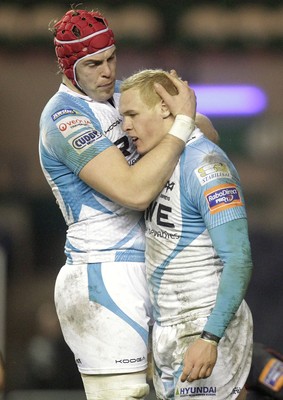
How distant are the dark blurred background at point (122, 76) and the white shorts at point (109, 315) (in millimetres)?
2729

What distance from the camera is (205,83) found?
23.6 feet

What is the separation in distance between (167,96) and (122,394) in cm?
111

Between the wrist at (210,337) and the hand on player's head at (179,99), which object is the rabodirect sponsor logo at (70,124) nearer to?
the hand on player's head at (179,99)

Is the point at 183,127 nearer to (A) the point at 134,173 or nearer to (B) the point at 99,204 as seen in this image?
(A) the point at 134,173

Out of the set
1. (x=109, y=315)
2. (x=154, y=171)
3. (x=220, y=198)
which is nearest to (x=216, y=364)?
(x=109, y=315)

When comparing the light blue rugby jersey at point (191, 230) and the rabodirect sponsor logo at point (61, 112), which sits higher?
the rabodirect sponsor logo at point (61, 112)

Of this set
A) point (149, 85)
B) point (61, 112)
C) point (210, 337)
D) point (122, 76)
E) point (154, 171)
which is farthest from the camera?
point (122, 76)

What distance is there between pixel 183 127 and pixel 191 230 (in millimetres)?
374

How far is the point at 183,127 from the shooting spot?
4.27 m

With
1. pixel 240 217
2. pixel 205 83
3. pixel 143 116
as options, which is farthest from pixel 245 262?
pixel 205 83

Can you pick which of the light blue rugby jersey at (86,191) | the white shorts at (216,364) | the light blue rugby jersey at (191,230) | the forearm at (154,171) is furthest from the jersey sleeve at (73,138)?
the white shorts at (216,364)

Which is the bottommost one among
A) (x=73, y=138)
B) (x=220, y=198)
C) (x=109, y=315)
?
(x=109, y=315)

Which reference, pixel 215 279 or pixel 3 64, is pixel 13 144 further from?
pixel 215 279

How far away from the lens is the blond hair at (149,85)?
4.31m
